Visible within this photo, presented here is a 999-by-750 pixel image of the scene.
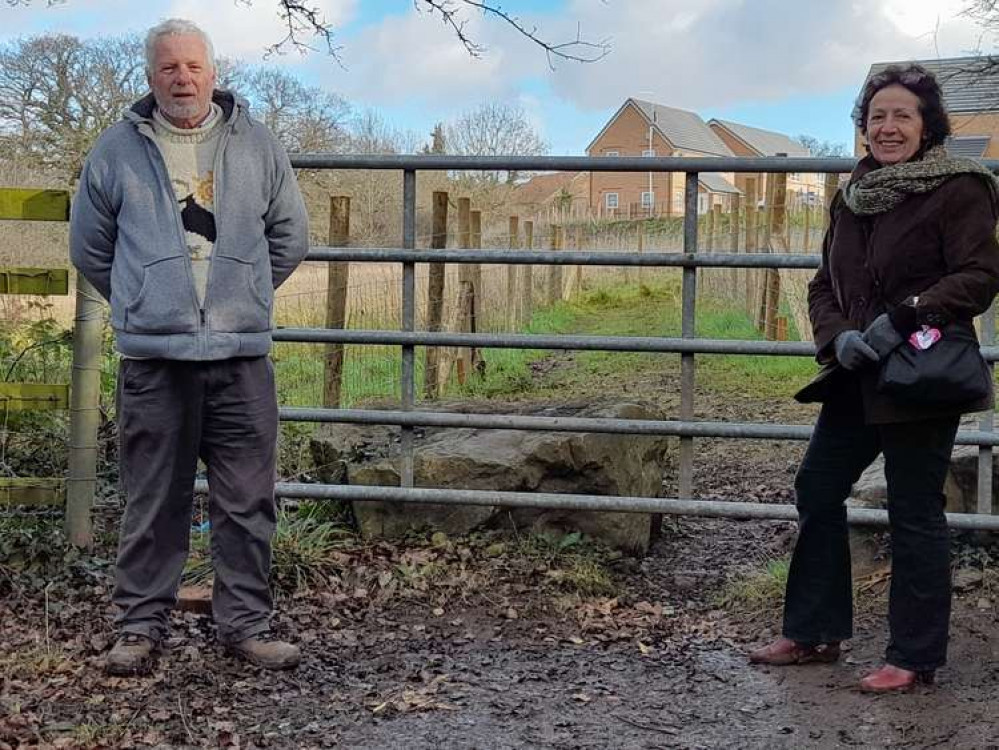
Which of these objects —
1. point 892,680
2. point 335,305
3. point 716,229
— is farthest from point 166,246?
point 716,229

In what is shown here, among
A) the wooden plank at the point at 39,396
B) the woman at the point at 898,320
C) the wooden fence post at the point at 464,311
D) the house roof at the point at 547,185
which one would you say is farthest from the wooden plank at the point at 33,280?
the house roof at the point at 547,185

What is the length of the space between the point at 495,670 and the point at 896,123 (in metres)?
2.23

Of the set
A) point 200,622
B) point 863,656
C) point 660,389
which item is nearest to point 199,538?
point 200,622

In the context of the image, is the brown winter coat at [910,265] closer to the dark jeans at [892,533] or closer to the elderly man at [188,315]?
the dark jeans at [892,533]

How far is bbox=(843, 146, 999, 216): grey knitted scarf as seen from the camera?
11.2 feet

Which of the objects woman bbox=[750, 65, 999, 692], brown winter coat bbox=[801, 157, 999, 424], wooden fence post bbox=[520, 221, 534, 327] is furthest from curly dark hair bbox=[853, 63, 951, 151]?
wooden fence post bbox=[520, 221, 534, 327]

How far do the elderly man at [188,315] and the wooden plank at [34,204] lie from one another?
1.07m

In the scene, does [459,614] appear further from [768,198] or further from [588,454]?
[768,198]

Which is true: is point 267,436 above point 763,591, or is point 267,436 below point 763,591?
above

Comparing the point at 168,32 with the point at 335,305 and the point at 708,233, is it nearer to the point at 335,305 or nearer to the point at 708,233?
the point at 335,305

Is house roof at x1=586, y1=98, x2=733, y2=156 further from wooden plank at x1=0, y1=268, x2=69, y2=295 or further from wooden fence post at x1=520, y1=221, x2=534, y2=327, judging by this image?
wooden plank at x1=0, y1=268, x2=69, y2=295

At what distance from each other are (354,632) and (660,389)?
21.5 ft

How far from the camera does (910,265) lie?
3465 millimetres

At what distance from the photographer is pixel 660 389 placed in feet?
34.6
